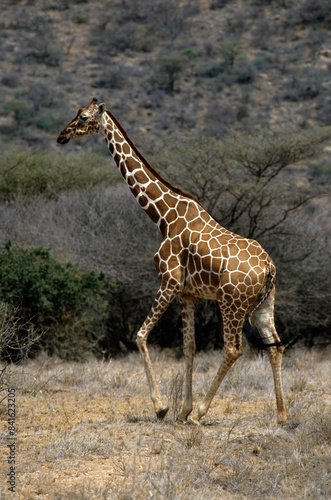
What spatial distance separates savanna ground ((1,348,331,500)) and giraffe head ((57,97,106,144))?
2.93m

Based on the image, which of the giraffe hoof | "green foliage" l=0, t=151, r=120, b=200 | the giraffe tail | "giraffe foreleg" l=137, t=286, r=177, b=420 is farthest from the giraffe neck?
"green foliage" l=0, t=151, r=120, b=200

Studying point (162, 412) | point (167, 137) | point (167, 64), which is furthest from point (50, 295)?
point (167, 64)

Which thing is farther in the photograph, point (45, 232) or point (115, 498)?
point (45, 232)

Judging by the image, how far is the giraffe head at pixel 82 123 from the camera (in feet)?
23.8

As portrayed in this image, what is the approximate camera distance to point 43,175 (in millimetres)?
19922

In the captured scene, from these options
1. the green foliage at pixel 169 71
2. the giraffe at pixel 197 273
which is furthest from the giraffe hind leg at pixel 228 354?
the green foliage at pixel 169 71

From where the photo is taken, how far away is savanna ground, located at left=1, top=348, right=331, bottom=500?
5.09 m

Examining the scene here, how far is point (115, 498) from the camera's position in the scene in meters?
4.75

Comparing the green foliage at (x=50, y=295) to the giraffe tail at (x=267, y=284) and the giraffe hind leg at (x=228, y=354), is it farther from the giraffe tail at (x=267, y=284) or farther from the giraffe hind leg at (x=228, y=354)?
the giraffe tail at (x=267, y=284)

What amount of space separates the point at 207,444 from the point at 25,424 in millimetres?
2029

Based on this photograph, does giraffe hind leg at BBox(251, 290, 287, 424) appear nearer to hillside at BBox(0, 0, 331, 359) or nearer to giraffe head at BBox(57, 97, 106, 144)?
giraffe head at BBox(57, 97, 106, 144)

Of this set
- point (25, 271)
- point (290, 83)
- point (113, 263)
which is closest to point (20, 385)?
point (25, 271)

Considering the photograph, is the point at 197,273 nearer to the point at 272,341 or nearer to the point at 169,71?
the point at 272,341

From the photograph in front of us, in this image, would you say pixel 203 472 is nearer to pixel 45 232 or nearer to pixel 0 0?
pixel 45 232
